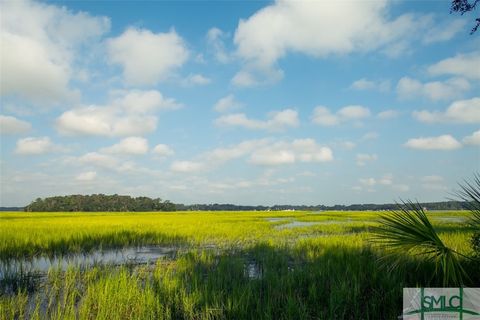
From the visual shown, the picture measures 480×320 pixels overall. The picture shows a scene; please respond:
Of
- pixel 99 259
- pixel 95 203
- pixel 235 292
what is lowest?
pixel 95 203

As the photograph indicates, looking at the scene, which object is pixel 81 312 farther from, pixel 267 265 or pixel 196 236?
pixel 196 236

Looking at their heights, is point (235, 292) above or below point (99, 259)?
above

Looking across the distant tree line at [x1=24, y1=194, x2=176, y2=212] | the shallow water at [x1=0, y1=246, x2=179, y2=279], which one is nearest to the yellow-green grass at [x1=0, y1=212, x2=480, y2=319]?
the shallow water at [x1=0, y1=246, x2=179, y2=279]

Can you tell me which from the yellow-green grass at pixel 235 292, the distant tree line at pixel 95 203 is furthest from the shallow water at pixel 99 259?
the distant tree line at pixel 95 203

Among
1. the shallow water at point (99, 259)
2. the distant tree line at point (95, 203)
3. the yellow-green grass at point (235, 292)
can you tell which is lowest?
the distant tree line at point (95, 203)

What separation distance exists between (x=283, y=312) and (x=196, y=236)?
1216cm

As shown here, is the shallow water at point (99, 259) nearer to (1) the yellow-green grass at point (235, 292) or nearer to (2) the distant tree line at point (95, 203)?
(1) the yellow-green grass at point (235, 292)

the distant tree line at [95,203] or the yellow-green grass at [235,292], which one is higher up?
the yellow-green grass at [235,292]

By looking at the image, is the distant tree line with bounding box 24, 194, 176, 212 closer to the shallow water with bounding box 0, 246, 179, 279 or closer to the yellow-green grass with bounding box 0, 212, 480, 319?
the shallow water with bounding box 0, 246, 179, 279

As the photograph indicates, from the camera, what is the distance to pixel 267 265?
9.39 meters

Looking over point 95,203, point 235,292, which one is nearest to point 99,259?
point 235,292

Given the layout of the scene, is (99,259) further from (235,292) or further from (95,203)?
(95,203)

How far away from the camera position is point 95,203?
8731 centimetres

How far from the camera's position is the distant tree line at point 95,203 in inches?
3322
